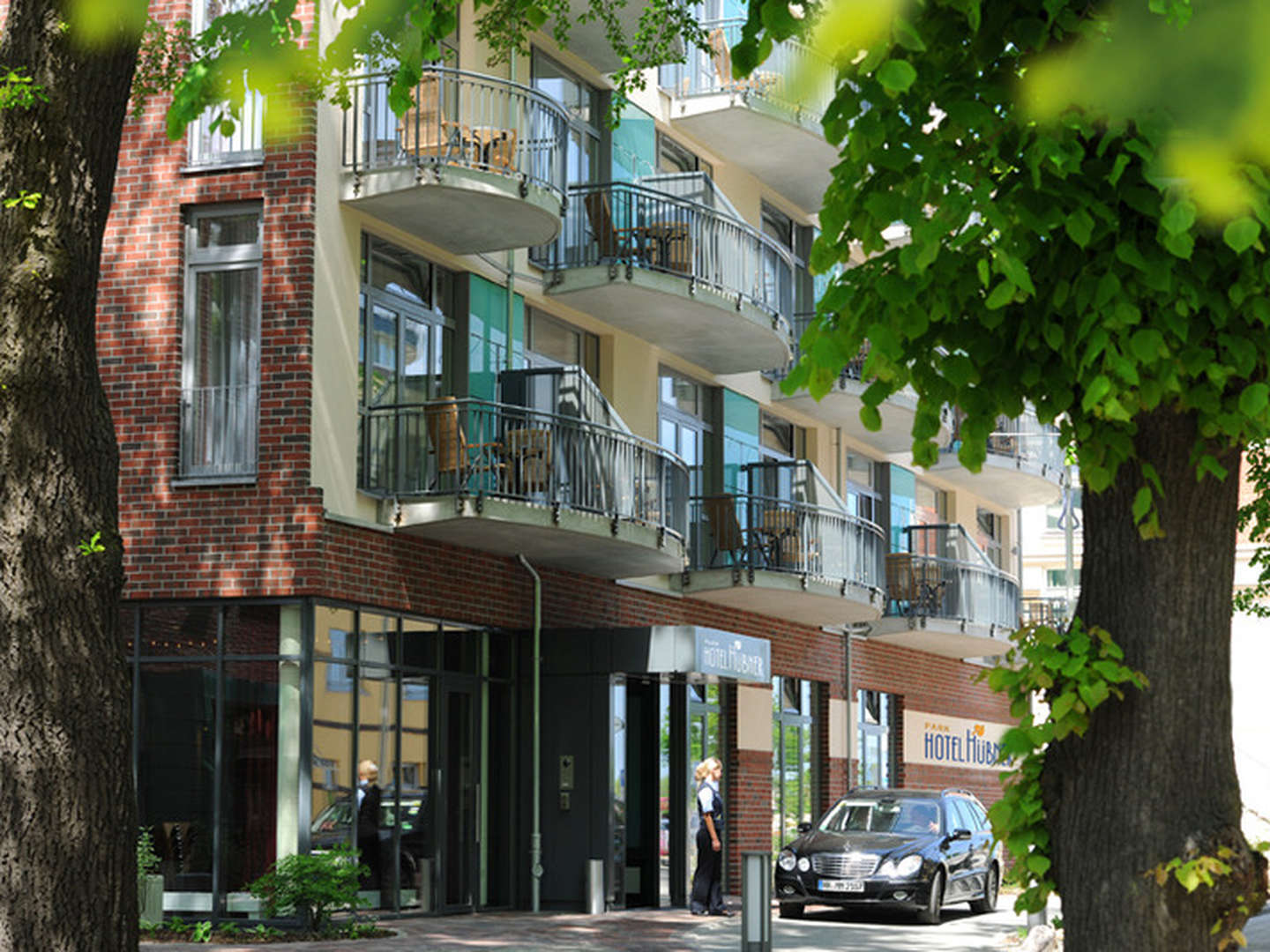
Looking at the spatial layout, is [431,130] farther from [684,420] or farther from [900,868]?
[900,868]

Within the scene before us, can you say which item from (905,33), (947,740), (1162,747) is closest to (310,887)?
(1162,747)

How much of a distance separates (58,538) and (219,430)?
1024 cm

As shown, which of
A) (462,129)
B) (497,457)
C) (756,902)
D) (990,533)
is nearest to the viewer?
(756,902)

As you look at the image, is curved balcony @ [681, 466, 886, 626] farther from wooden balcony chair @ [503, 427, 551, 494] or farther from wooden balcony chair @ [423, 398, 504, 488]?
wooden balcony chair @ [423, 398, 504, 488]

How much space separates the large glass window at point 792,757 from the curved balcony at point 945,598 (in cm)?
233

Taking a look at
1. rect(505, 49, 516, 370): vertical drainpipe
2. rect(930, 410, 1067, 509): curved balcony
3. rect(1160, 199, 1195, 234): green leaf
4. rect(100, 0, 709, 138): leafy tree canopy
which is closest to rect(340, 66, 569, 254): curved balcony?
rect(505, 49, 516, 370): vertical drainpipe

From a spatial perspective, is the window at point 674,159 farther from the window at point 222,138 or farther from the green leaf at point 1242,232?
the green leaf at point 1242,232

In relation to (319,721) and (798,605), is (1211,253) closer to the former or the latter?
(319,721)

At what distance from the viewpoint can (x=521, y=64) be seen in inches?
862

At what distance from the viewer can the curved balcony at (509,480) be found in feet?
62.6

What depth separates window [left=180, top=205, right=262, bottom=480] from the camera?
60.7 feet

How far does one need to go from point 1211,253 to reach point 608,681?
16754 mm

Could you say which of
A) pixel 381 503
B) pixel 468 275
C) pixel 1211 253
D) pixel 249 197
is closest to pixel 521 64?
pixel 468 275

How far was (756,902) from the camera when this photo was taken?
44.0ft
